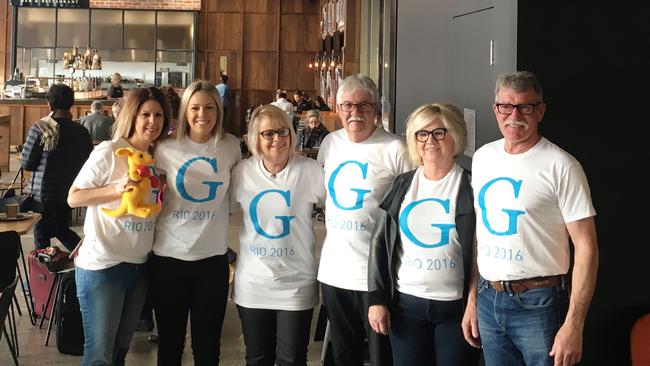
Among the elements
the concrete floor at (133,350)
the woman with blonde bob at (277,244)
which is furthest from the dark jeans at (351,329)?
the concrete floor at (133,350)

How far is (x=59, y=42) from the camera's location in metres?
20.2

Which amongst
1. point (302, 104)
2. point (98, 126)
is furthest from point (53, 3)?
point (98, 126)

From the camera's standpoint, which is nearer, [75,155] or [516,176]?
[516,176]

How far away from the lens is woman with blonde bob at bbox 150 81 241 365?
3141 mm

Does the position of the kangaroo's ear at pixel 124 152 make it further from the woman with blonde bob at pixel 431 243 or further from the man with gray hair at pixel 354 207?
the woman with blonde bob at pixel 431 243

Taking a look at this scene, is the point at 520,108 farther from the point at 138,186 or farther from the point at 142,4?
the point at 142,4

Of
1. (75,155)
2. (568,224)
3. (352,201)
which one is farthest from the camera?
(75,155)

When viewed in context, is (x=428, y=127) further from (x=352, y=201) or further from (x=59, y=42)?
(x=59, y=42)

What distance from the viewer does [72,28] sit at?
20.2 meters

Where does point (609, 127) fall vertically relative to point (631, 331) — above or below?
above

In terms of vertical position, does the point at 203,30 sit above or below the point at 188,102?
above

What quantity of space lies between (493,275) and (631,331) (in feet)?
4.11

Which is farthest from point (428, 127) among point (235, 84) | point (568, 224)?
point (235, 84)

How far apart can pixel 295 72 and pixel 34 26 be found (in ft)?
22.7
